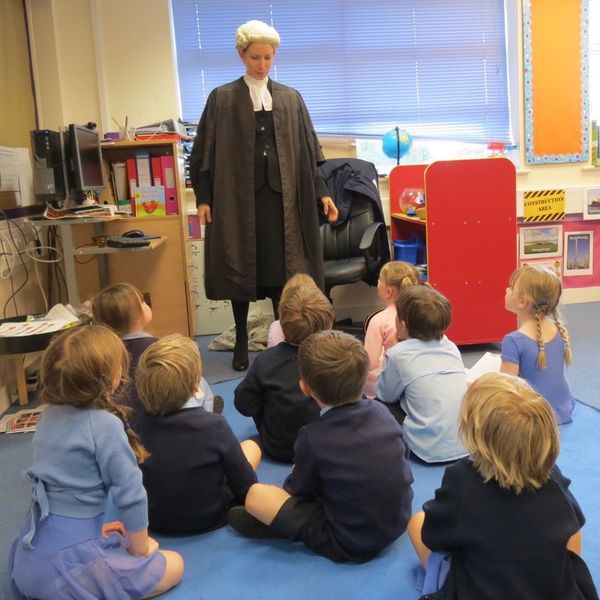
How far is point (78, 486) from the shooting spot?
4.58 ft

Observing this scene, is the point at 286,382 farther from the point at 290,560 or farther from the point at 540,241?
the point at 540,241

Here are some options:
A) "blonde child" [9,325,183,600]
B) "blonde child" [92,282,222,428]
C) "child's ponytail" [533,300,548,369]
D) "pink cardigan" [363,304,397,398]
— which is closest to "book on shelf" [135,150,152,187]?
"blonde child" [92,282,222,428]

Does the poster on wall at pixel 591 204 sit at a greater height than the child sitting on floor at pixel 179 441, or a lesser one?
greater

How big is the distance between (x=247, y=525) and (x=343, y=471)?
38cm

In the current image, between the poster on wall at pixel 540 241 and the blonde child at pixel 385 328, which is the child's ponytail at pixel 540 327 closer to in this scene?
the blonde child at pixel 385 328

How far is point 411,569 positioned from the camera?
62.1 inches

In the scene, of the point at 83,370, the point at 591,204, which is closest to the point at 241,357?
the point at 83,370

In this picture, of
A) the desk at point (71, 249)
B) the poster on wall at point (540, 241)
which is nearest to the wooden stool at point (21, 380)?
the desk at point (71, 249)

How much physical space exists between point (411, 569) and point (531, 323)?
111 cm

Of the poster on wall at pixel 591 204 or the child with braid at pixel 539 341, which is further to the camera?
the poster on wall at pixel 591 204

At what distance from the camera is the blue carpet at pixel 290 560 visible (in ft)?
5.00

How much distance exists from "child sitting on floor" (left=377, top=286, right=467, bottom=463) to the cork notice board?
2.67 metres

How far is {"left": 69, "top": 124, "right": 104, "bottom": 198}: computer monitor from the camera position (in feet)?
10.2

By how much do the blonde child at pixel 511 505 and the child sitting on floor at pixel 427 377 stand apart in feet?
2.88
